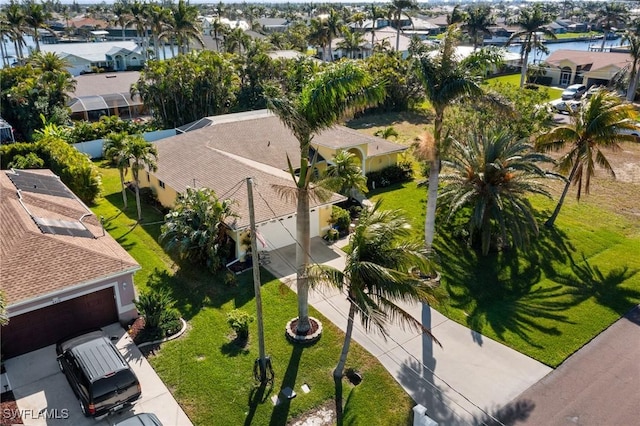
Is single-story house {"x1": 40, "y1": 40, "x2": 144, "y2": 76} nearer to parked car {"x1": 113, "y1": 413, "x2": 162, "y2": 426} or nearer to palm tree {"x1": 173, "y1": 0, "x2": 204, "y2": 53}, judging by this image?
palm tree {"x1": 173, "y1": 0, "x2": 204, "y2": 53}

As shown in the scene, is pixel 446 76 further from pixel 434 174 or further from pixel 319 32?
pixel 319 32

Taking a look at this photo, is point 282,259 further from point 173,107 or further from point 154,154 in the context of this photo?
point 173,107

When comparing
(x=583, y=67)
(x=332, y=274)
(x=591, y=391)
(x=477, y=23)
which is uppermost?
(x=477, y=23)

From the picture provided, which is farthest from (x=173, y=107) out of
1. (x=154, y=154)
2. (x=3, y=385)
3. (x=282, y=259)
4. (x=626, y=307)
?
(x=626, y=307)

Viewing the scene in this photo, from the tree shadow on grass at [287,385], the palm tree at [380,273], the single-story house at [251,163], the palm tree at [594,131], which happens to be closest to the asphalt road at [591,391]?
the palm tree at [380,273]

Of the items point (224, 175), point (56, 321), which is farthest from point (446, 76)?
point (56, 321)

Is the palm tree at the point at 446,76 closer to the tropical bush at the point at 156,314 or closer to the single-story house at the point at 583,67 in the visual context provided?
the tropical bush at the point at 156,314
